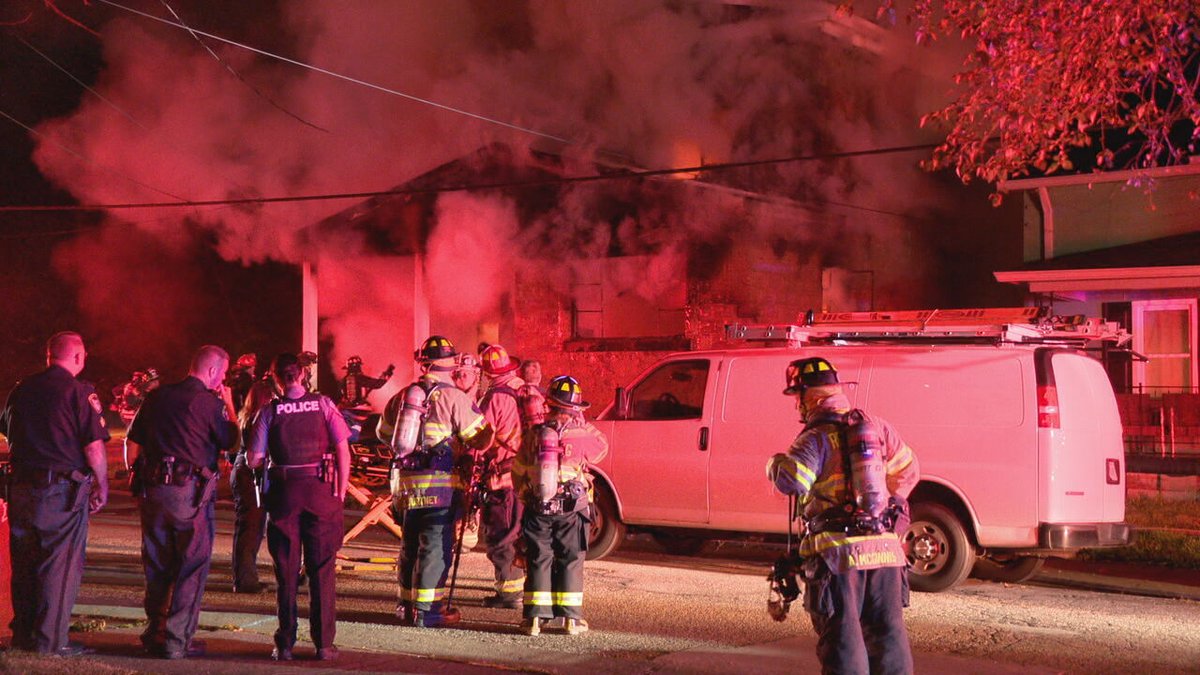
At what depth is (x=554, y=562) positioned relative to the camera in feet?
24.3

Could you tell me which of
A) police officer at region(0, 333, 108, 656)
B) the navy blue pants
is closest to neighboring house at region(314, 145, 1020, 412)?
police officer at region(0, 333, 108, 656)

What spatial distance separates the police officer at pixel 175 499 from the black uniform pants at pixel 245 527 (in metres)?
2.16

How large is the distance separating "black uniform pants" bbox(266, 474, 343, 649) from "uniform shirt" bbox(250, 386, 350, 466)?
13 cm

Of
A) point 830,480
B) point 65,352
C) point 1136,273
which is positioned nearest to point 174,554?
point 65,352

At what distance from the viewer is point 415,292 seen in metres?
20.7

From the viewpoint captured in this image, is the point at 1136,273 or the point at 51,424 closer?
the point at 51,424

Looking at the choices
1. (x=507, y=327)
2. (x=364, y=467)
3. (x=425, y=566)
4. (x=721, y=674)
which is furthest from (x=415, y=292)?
(x=721, y=674)

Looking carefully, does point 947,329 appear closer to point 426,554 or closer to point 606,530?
point 606,530

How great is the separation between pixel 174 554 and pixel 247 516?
7.49 feet

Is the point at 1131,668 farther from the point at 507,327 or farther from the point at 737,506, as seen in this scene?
the point at 507,327

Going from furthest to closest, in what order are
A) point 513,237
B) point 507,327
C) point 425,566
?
point 507,327 < point 513,237 < point 425,566

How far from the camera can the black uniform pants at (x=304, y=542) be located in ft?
21.4

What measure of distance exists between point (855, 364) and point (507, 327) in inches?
424

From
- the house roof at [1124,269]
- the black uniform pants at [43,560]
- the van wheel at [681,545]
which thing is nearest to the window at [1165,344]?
the house roof at [1124,269]
